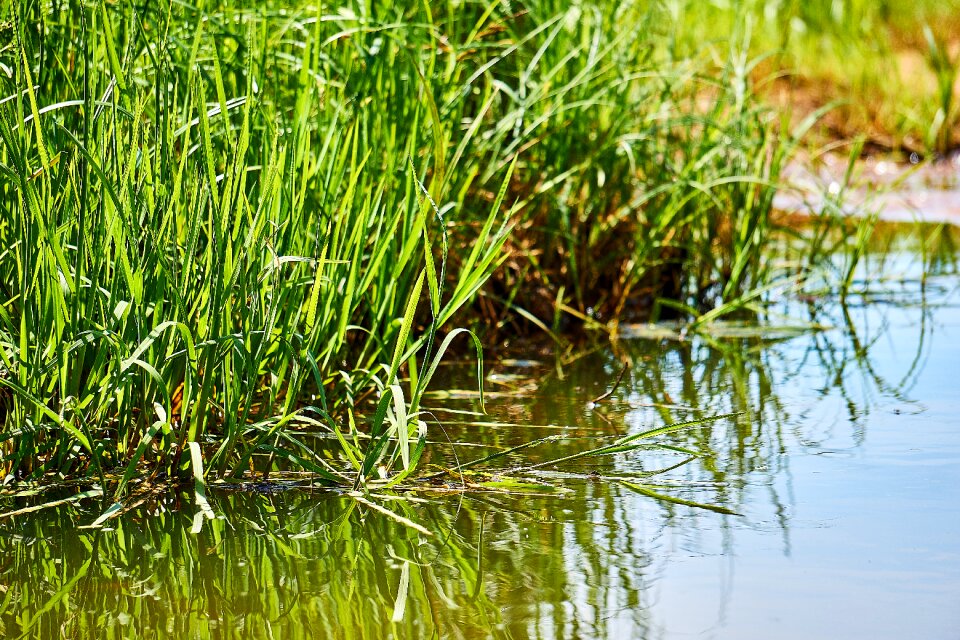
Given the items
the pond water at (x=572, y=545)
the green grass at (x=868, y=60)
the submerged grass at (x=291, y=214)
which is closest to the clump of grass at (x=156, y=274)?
the submerged grass at (x=291, y=214)

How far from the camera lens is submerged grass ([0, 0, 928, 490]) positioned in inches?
73.8

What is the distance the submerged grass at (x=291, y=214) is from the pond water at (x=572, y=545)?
135mm

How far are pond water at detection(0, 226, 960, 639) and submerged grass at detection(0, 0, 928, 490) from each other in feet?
0.44

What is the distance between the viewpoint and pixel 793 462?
2.09 meters

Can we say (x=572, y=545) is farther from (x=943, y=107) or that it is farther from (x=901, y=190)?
(x=943, y=107)

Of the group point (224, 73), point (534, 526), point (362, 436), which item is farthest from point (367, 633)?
point (224, 73)

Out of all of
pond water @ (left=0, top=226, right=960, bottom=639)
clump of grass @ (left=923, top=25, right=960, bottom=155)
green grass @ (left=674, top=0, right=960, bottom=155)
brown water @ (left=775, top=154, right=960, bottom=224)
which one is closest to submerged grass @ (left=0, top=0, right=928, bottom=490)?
pond water @ (left=0, top=226, right=960, bottom=639)

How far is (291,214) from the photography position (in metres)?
1.97

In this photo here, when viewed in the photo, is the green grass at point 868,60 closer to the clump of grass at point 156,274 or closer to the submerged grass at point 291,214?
the submerged grass at point 291,214

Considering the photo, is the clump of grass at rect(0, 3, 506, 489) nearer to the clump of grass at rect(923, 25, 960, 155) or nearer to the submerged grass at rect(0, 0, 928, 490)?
the submerged grass at rect(0, 0, 928, 490)

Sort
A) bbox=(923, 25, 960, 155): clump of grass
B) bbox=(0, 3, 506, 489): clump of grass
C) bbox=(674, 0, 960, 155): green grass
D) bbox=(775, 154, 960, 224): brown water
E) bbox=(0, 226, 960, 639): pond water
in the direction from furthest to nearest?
bbox=(674, 0, 960, 155): green grass < bbox=(923, 25, 960, 155): clump of grass < bbox=(775, 154, 960, 224): brown water < bbox=(0, 3, 506, 489): clump of grass < bbox=(0, 226, 960, 639): pond water

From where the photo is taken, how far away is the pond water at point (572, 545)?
152cm

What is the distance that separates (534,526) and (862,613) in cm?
49

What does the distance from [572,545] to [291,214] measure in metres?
0.69
